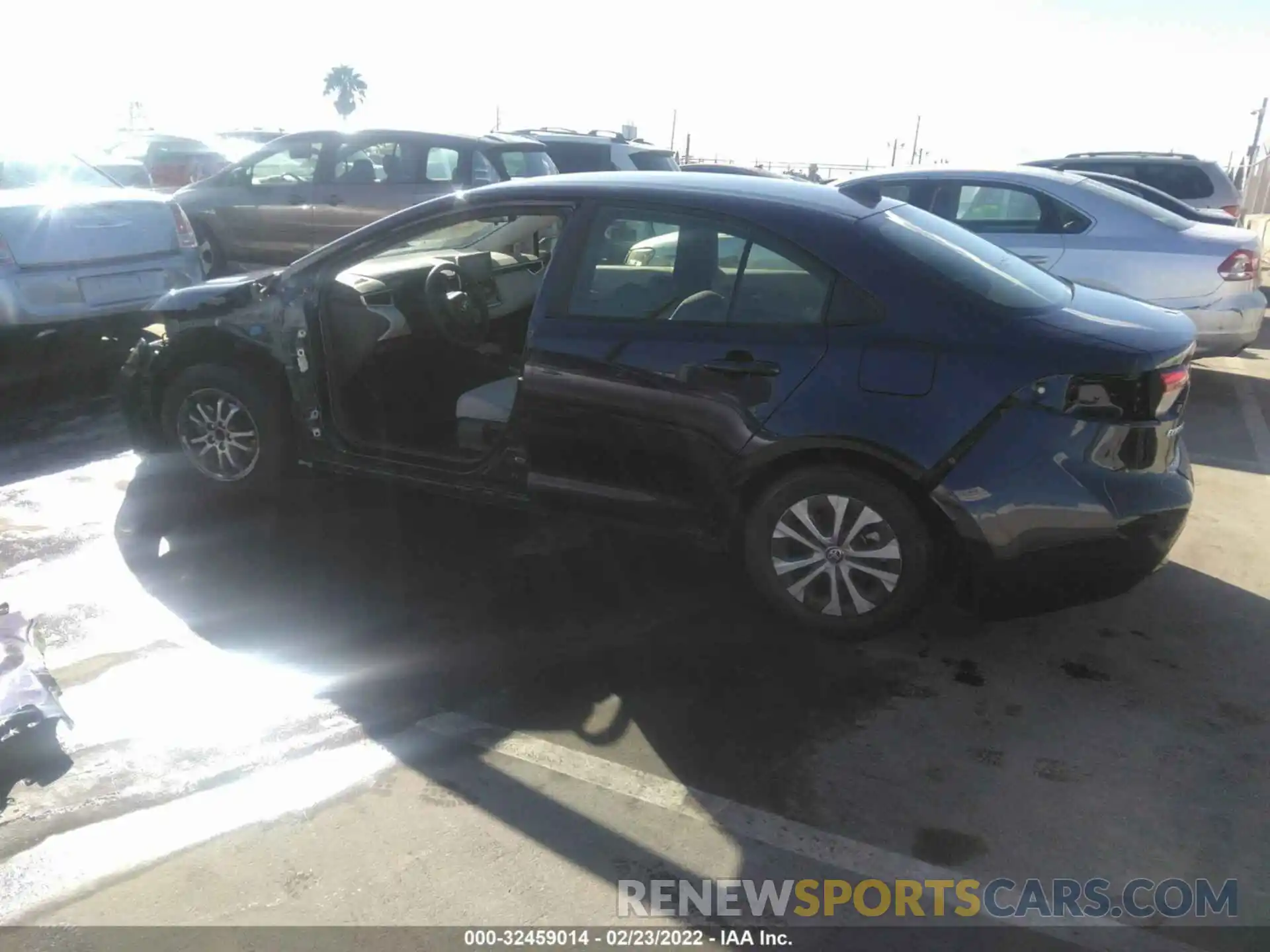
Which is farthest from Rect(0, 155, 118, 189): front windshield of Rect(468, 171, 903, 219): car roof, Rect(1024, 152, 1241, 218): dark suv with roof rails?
Rect(1024, 152, 1241, 218): dark suv with roof rails

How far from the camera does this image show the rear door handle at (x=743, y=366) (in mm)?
3430

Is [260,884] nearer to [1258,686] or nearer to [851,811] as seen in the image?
[851,811]

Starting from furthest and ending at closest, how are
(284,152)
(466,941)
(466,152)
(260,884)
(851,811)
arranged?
(284,152)
(466,152)
(851,811)
(260,884)
(466,941)

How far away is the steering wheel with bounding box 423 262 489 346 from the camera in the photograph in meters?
4.76

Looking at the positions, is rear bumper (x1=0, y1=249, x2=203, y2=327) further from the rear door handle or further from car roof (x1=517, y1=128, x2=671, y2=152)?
car roof (x1=517, y1=128, x2=671, y2=152)

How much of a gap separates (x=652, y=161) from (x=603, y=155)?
25.9 inches

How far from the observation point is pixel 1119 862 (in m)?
2.55

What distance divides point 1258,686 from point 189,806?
11.2ft

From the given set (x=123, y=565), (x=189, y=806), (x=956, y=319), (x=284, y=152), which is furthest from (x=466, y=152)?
(x=189, y=806)

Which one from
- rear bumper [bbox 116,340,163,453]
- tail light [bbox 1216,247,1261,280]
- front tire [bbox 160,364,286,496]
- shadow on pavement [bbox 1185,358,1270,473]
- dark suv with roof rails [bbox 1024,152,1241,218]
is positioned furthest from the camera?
dark suv with roof rails [bbox 1024,152,1241,218]

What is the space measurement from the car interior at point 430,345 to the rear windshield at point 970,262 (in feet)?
4.87

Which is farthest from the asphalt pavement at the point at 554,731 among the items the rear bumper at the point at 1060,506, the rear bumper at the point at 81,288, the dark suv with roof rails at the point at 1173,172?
the dark suv with roof rails at the point at 1173,172

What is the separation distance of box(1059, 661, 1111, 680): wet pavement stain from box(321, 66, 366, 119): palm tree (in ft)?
228

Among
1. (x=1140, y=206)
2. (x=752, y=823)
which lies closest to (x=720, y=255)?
(x=752, y=823)
